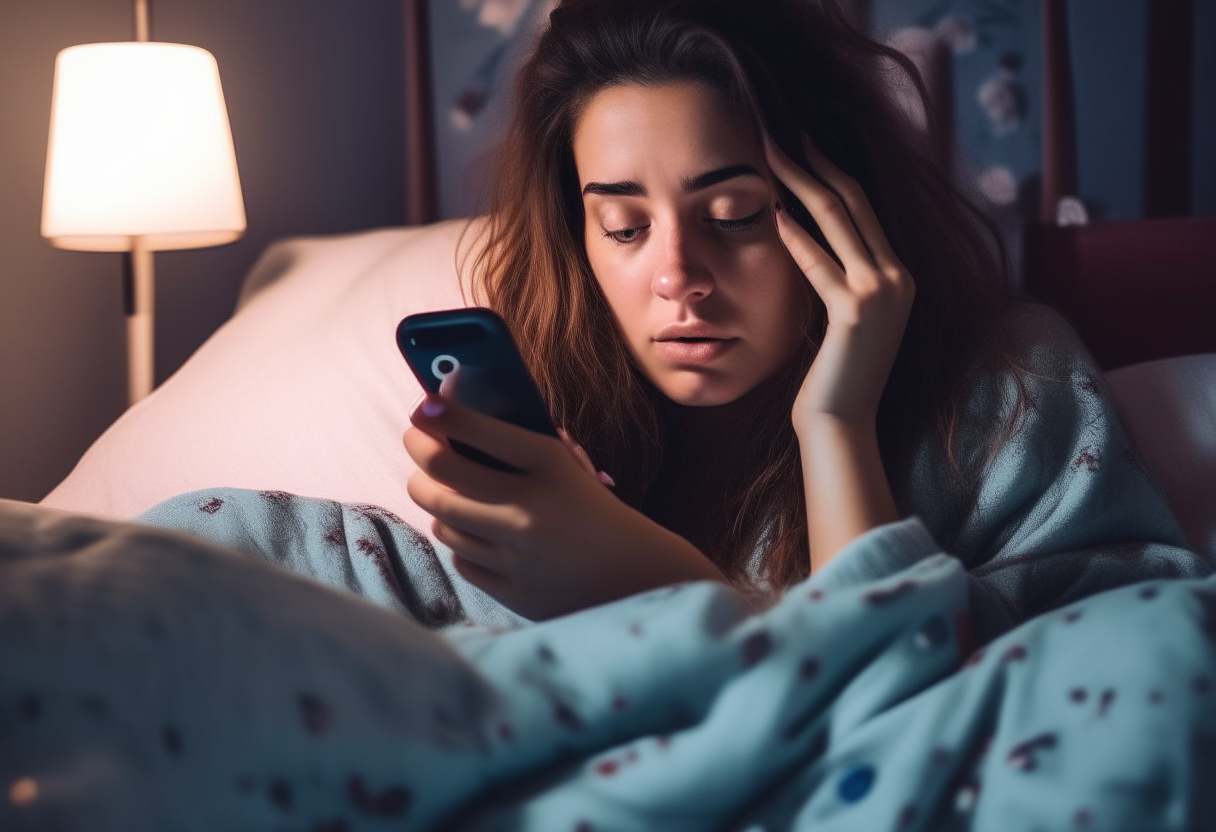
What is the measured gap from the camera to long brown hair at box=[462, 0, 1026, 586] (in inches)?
35.0

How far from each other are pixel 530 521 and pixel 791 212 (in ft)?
1.45

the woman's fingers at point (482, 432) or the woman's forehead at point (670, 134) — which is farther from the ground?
the woman's forehead at point (670, 134)

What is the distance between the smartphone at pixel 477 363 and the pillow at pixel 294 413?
0.42 m

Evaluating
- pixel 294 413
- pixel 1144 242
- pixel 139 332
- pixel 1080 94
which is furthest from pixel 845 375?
pixel 139 332

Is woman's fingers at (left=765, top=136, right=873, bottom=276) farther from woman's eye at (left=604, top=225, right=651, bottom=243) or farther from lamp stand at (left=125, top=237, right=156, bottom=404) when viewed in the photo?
lamp stand at (left=125, top=237, right=156, bottom=404)

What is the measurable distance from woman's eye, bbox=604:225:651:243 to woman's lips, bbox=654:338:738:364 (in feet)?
0.34

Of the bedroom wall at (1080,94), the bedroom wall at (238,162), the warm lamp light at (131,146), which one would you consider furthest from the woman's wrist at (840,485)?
the bedroom wall at (238,162)

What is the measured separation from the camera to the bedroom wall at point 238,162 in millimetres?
1560

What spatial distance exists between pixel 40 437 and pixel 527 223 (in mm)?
1023

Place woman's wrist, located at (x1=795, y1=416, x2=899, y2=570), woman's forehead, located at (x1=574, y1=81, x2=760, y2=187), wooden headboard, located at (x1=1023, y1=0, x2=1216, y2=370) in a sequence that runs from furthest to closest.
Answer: wooden headboard, located at (x1=1023, y1=0, x2=1216, y2=370), woman's forehead, located at (x1=574, y1=81, x2=760, y2=187), woman's wrist, located at (x1=795, y1=416, x2=899, y2=570)

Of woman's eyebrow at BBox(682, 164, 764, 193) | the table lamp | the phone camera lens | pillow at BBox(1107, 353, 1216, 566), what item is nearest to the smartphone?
the phone camera lens

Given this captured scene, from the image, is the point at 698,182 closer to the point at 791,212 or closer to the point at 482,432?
the point at 791,212

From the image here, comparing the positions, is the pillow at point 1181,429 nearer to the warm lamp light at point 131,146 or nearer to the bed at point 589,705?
the bed at point 589,705

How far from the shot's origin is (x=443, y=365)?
2.14ft
